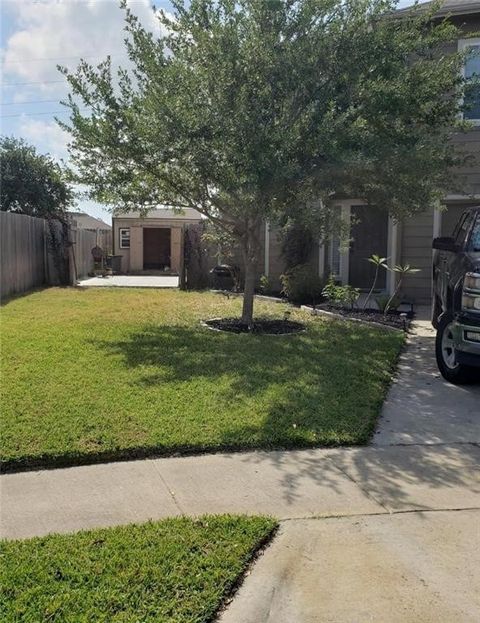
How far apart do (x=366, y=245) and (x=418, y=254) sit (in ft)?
4.94

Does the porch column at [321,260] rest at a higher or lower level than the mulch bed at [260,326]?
higher

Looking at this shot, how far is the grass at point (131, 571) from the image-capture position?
8.30ft

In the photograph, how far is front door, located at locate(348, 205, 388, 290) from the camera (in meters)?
14.1

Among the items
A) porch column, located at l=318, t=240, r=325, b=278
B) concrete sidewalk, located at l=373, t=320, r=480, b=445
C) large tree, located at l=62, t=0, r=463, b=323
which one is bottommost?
concrete sidewalk, located at l=373, t=320, r=480, b=445

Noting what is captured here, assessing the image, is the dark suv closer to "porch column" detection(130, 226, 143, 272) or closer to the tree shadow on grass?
the tree shadow on grass

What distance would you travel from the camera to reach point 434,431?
5.11 metres

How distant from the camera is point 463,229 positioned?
740cm

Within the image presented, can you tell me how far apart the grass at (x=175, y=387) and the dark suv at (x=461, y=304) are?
2.56ft

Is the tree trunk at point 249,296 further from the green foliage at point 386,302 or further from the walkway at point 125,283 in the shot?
the walkway at point 125,283

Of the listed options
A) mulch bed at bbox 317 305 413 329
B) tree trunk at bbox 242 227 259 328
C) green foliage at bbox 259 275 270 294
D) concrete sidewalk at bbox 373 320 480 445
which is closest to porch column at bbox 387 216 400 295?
mulch bed at bbox 317 305 413 329

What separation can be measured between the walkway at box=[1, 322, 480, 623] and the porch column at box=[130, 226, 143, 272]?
79.3ft

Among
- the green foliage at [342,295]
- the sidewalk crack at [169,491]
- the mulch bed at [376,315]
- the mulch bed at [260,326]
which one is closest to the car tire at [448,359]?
the mulch bed at [260,326]

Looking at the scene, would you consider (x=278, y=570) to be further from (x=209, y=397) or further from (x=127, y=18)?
(x=127, y=18)

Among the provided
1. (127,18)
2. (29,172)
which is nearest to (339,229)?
(127,18)
